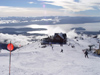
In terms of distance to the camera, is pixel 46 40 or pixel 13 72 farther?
pixel 46 40

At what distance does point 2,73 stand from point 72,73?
7062 millimetres

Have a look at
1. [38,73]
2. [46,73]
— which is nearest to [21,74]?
[38,73]

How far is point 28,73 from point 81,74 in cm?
540

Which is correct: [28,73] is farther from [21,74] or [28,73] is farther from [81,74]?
[81,74]

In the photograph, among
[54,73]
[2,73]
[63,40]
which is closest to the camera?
[2,73]

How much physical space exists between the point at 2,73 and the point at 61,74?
5.88 meters

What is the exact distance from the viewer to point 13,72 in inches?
505

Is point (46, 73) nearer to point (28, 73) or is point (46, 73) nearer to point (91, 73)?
point (28, 73)

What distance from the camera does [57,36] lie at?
180ft

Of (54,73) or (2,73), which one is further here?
(54,73)

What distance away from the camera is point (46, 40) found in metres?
56.4

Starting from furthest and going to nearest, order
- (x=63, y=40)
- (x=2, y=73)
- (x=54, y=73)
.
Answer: (x=63, y=40) → (x=54, y=73) → (x=2, y=73)

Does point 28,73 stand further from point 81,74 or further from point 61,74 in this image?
point 81,74

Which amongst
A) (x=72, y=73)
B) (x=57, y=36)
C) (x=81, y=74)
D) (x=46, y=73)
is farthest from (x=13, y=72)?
(x=57, y=36)
